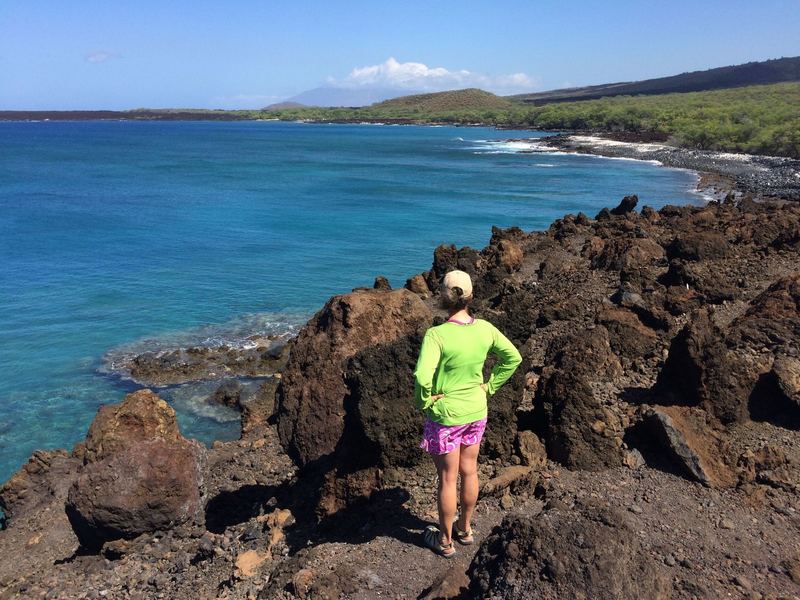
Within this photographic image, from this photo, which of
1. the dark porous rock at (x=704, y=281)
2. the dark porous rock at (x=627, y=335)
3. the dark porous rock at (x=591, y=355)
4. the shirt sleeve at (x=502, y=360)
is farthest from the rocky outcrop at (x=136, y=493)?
the dark porous rock at (x=704, y=281)

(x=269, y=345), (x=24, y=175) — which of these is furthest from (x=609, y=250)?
(x=24, y=175)

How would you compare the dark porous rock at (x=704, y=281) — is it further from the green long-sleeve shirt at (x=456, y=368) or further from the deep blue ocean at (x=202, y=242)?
the deep blue ocean at (x=202, y=242)

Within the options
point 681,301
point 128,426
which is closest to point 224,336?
point 128,426

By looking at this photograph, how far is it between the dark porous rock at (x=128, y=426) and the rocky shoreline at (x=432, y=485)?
3 cm

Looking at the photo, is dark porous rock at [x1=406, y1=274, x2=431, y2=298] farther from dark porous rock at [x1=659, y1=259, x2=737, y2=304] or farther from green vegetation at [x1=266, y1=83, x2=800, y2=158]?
green vegetation at [x1=266, y1=83, x2=800, y2=158]

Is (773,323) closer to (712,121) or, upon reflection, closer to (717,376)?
(717,376)

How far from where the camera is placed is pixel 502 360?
4680 mm

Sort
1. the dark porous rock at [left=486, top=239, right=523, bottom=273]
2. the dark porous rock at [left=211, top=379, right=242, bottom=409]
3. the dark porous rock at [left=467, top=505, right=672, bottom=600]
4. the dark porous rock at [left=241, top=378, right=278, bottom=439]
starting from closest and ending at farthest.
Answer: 1. the dark porous rock at [left=467, top=505, right=672, bottom=600]
2. the dark porous rock at [left=241, top=378, right=278, bottom=439]
3. the dark porous rock at [left=211, top=379, right=242, bottom=409]
4. the dark porous rock at [left=486, top=239, right=523, bottom=273]

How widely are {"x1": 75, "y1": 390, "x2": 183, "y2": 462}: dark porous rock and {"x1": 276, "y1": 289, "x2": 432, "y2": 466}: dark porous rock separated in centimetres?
167

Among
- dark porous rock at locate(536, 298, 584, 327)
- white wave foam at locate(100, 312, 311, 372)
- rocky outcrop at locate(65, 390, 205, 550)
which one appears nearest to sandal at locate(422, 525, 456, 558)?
rocky outcrop at locate(65, 390, 205, 550)

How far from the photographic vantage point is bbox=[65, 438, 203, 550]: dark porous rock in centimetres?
626

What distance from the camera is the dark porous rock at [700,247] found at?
15547 mm

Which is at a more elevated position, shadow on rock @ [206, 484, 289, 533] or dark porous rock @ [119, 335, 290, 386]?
shadow on rock @ [206, 484, 289, 533]

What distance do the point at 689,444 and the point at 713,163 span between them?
59527 millimetres
